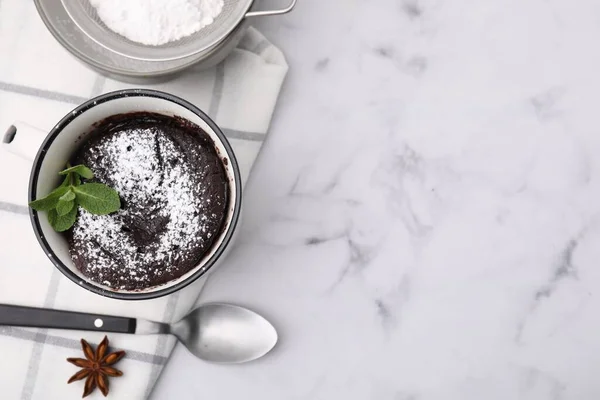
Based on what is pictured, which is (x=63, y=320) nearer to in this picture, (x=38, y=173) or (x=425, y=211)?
(x=38, y=173)

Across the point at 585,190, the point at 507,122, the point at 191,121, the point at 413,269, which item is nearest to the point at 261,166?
the point at 191,121

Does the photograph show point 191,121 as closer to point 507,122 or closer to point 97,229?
point 97,229

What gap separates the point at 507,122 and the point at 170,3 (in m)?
0.69

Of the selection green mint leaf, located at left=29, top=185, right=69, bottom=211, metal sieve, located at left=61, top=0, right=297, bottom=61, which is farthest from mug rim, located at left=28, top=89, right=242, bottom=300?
metal sieve, located at left=61, top=0, right=297, bottom=61

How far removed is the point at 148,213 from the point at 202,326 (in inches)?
11.8

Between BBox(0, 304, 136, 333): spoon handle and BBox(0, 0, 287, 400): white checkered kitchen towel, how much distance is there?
3cm

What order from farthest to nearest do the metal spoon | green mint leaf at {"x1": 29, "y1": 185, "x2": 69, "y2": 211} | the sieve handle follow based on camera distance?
the metal spoon < the sieve handle < green mint leaf at {"x1": 29, "y1": 185, "x2": 69, "y2": 211}

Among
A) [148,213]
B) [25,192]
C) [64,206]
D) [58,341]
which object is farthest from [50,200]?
[58,341]

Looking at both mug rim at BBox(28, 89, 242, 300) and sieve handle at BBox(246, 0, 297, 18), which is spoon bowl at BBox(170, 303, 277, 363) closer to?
mug rim at BBox(28, 89, 242, 300)

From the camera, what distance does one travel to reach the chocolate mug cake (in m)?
1.09

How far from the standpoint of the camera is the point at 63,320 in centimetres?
125

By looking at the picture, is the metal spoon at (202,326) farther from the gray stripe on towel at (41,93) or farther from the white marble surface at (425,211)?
the gray stripe on towel at (41,93)

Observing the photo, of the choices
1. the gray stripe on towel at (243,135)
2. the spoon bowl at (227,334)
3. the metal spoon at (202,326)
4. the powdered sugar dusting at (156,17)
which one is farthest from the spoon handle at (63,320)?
the powdered sugar dusting at (156,17)

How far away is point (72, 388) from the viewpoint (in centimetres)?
128
